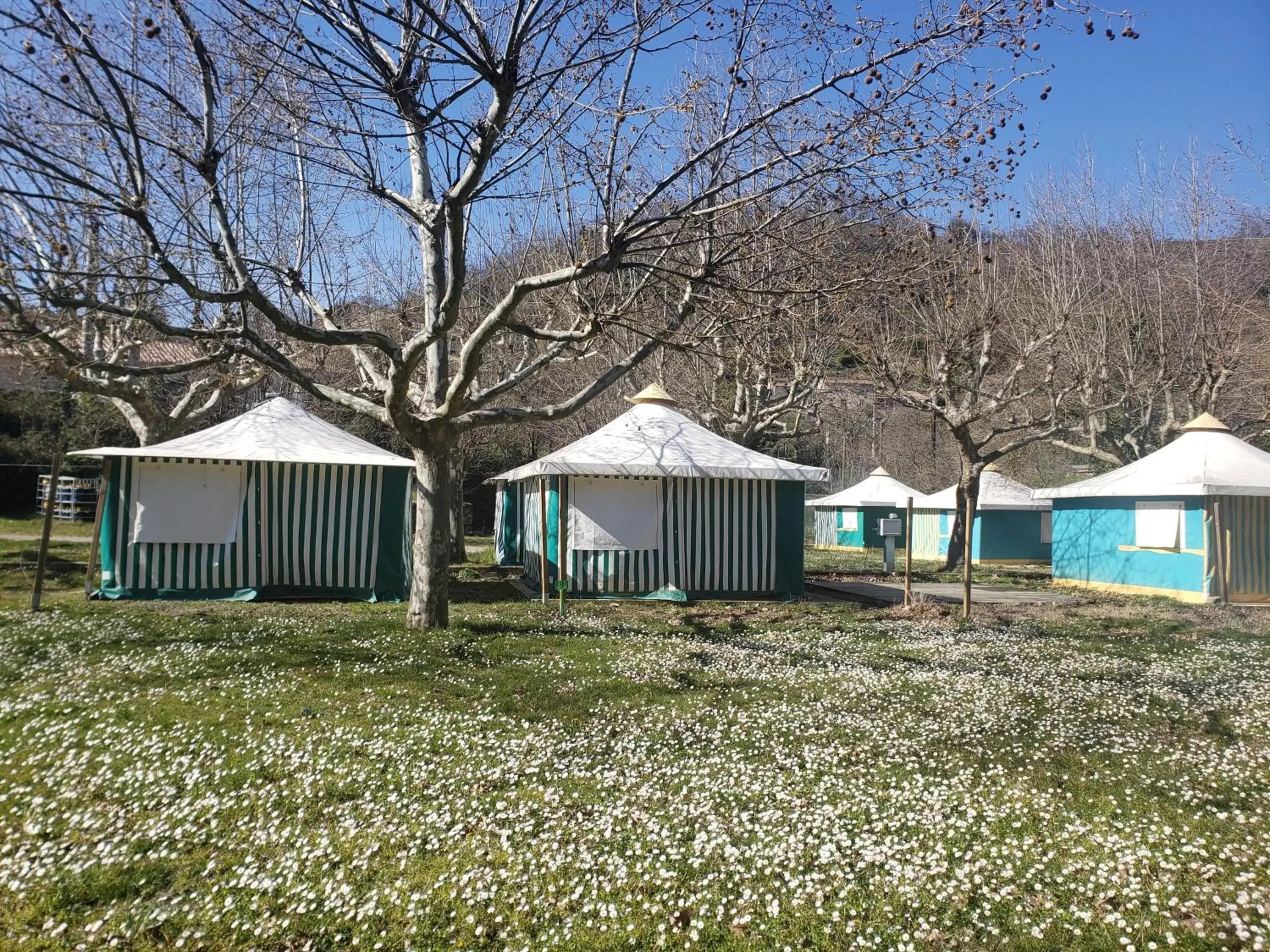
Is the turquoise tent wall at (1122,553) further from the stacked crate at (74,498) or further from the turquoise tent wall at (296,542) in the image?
the stacked crate at (74,498)

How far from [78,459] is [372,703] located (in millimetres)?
25191

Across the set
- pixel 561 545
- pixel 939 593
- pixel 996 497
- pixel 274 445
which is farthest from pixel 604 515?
pixel 996 497

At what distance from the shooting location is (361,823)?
4.59m

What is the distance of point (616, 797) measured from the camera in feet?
16.1

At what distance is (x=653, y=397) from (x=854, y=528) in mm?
17268

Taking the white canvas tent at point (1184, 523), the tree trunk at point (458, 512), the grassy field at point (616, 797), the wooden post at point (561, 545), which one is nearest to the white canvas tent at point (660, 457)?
the wooden post at point (561, 545)

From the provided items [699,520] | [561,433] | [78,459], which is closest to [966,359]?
[699,520]

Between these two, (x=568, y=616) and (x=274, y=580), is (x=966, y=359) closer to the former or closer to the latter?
(x=568, y=616)

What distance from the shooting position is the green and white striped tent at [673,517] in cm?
1347

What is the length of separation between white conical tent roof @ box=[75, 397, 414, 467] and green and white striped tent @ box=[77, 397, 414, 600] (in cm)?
3

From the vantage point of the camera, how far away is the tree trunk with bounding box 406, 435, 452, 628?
9.23 meters

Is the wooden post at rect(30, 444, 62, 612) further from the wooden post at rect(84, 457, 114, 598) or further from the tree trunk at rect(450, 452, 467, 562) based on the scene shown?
the tree trunk at rect(450, 452, 467, 562)

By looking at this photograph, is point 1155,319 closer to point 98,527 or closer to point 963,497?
point 963,497

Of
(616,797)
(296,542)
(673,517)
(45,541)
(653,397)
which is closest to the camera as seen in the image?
(616,797)
